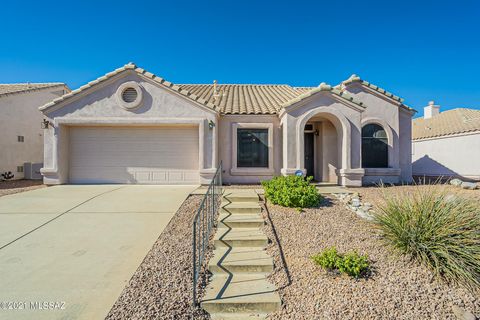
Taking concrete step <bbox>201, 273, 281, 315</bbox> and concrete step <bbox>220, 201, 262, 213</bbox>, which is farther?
concrete step <bbox>220, 201, 262, 213</bbox>

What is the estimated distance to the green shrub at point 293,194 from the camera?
255 inches

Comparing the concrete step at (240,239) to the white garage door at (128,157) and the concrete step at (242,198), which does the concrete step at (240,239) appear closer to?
the concrete step at (242,198)

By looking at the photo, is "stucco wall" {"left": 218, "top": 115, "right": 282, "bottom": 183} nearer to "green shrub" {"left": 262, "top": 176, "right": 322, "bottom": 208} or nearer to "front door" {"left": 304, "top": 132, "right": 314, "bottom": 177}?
"front door" {"left": 304, "top": 132, "right": 314, "bottom": 177}

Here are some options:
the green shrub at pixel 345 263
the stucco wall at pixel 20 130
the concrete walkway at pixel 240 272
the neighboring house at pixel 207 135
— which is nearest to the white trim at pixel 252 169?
the neighboring house at pixel 207 135

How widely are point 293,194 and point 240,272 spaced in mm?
3016

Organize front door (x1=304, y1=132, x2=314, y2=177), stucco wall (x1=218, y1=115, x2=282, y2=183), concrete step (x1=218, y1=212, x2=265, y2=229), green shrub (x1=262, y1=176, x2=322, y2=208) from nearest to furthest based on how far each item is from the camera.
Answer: concrete step (x1=218, y1=212, x2=265, y2=229)
green shrub (x1=262, y1=176, x2=322, y2=208)
stucco wall (x1=218, y1=115, x2=282, y2=183)
front door (x1=304, y1=132, x2=314, y2=177)

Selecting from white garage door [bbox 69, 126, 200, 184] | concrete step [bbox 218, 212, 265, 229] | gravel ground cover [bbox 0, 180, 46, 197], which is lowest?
concrete step [bbox 218, 212, 265, 229]

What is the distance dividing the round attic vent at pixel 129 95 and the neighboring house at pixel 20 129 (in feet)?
28.8

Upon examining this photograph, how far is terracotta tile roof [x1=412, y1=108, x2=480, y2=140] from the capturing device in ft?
51.3

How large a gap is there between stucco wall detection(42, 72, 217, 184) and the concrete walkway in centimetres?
462

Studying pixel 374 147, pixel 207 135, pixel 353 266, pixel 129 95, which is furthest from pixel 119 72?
pixel 374 147

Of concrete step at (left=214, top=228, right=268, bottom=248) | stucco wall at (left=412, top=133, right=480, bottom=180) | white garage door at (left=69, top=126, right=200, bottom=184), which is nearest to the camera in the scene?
concrete step at (left=214, top=228, right=268, bottom=248)

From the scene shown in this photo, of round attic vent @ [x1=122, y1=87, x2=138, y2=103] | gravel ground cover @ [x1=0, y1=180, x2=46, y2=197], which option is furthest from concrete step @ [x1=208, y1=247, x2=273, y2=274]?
gravel ground cover @ [x1=0, y1=180, x2=46, y2=197]

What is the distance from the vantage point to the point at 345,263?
12.7 feet
